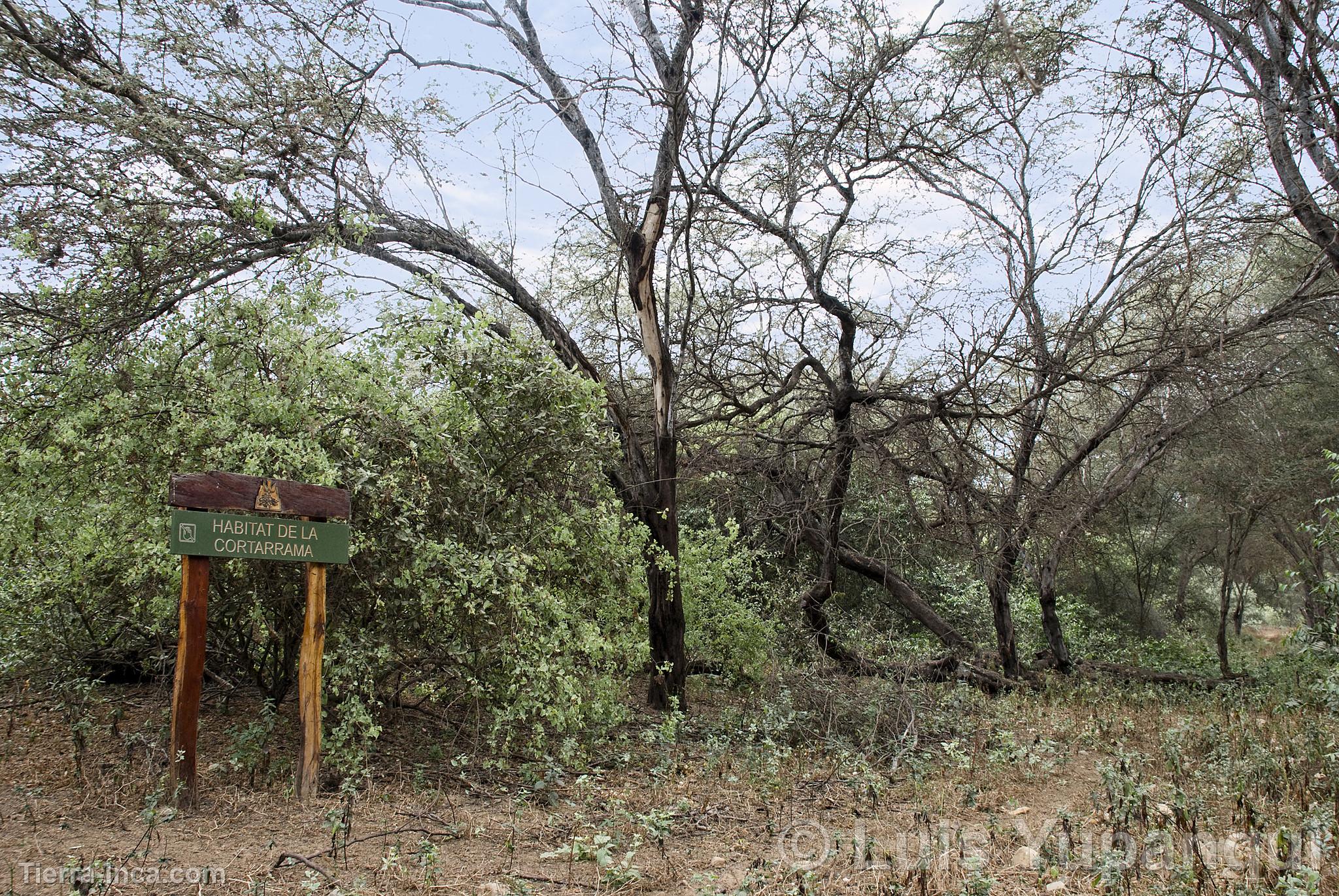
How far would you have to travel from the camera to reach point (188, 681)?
475 cm

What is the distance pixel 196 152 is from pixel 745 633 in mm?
6495

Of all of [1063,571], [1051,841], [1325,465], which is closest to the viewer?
[1051,841]

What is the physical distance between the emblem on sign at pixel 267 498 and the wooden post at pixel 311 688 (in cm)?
41

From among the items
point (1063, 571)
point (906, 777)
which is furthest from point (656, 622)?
point (1063, 571)

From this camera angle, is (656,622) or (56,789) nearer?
(56,789)

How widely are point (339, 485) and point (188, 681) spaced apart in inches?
53.9

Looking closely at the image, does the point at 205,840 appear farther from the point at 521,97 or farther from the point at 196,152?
the point at 521,97

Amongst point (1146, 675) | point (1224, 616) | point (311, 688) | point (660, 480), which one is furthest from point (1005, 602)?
point (311, 688)

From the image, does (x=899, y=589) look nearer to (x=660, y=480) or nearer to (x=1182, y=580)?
(x=660, y=480)

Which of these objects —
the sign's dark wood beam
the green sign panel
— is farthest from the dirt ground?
the sign's dark wood beam

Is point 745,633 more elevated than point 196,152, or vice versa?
point 196,152

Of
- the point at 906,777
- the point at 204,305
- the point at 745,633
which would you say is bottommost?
the point at 906,777

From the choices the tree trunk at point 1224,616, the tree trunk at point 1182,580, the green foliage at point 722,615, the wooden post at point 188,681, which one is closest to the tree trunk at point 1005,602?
the green foliage at point 722,615

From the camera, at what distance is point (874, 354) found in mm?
9992
